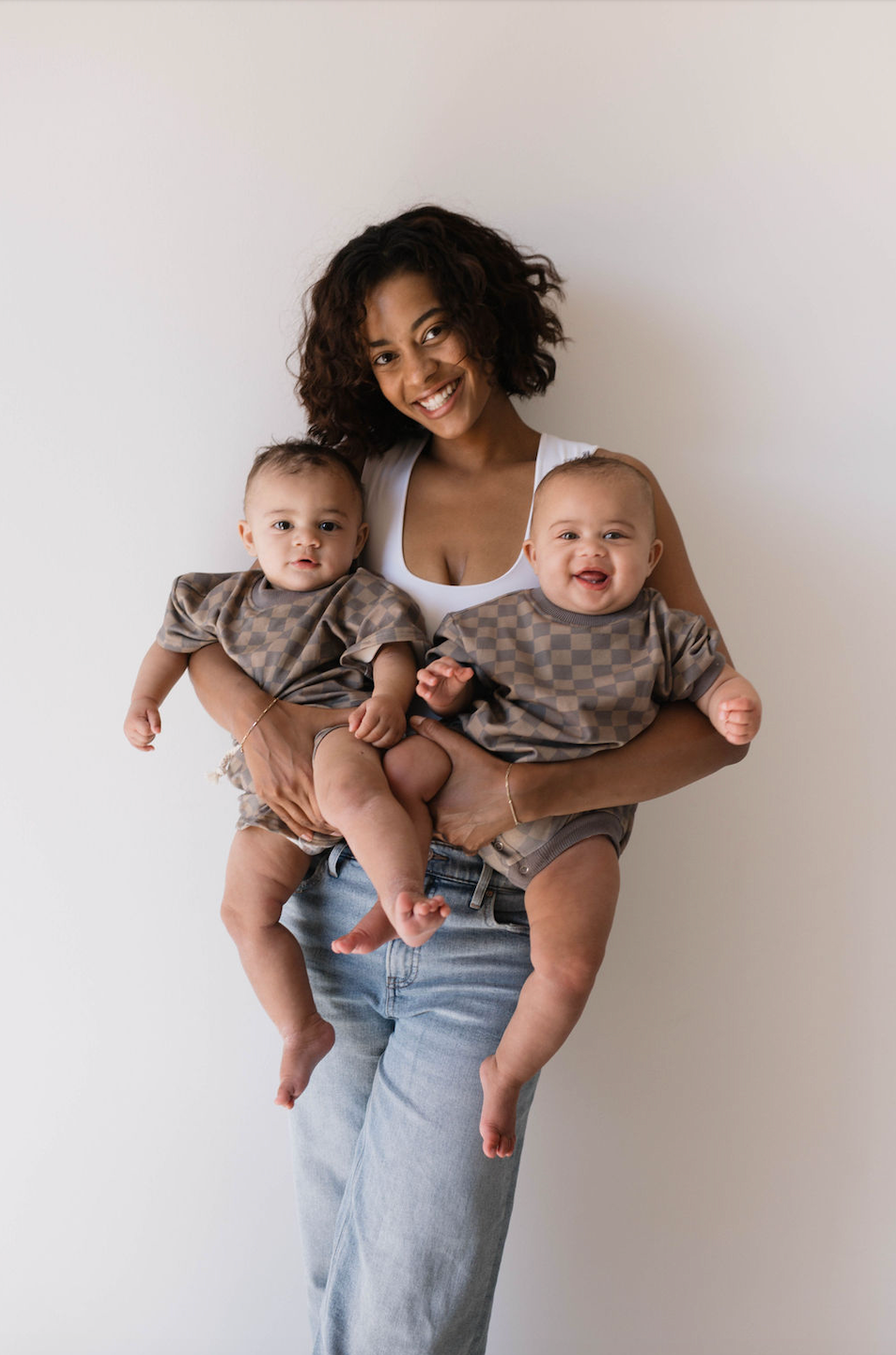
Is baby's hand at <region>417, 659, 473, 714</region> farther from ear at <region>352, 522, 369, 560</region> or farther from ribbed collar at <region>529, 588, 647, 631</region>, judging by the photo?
ear at <region>352, 522, 369, 560</region>

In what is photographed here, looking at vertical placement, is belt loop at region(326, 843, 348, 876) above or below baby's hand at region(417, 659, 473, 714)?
below

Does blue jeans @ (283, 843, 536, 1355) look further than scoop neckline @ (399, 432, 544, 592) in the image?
No

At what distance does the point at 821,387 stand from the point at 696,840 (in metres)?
0.90

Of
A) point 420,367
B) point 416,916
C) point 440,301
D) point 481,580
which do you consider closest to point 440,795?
point 416,916

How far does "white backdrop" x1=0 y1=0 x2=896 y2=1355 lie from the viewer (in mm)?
1922

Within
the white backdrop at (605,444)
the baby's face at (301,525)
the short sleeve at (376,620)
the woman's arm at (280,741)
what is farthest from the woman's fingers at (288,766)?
the white backdrop at (605,444)

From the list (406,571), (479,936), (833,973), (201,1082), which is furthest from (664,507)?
(201,1082)

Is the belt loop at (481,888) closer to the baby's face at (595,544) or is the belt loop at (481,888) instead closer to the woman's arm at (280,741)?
the woman's arm at (280,741)

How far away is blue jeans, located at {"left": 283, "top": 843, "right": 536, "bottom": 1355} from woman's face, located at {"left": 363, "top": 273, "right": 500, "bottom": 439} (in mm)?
745

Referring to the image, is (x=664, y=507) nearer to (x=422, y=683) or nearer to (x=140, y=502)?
(x=422, y=683)

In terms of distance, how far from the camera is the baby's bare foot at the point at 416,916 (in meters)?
1.27

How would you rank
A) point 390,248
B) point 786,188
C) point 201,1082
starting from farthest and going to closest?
point 201,1082 < point 786,188 < point 390,248

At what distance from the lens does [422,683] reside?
1513mm

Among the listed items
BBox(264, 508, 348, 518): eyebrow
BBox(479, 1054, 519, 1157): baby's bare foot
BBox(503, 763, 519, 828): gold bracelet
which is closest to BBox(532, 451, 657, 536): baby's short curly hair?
BBox(264, 508, 348, 518): eyebrow
